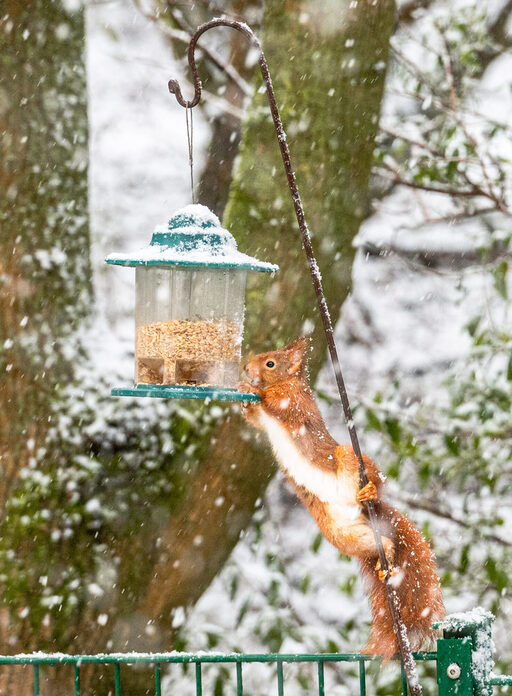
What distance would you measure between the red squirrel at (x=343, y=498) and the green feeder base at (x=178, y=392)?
0.84ft

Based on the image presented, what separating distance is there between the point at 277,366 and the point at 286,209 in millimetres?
662

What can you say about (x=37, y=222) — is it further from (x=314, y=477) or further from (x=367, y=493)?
(x=367, y=493)

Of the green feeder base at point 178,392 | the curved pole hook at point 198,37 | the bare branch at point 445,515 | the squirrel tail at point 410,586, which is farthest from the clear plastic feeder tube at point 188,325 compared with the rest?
the bare branch at point 445,515

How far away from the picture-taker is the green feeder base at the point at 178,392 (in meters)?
1.97

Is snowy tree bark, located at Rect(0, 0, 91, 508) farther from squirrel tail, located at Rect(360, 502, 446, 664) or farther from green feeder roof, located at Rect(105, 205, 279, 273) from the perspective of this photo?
squirrel tail, located at Rect(360, 502, 446, 664)

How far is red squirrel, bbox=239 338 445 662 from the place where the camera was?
2.08 m

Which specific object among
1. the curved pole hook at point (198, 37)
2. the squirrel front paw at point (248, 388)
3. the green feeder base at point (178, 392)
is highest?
the curved pole hook at point (198, 37)

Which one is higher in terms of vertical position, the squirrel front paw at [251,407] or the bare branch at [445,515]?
the squirrel front paw at [251,407]

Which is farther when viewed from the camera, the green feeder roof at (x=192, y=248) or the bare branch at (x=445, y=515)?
the bare branch at (x=445, y=515)

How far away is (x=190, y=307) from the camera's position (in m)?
2.23

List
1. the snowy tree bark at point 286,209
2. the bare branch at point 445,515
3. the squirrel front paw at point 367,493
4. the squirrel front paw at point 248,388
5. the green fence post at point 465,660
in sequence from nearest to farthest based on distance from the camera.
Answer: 1. the green fence post at point 465,660
2. the squirrel front paw at point 367,493
3. the squirrel front paw at point 248,388
4. the snowy tree bark at point 286,209
5. the bare branch at point 445,515

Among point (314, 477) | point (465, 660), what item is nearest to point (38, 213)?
point (314, 477)

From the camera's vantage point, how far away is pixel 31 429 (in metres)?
2.79

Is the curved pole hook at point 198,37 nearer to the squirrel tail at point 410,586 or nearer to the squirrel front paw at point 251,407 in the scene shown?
the squirrel front paw at point 251,407
